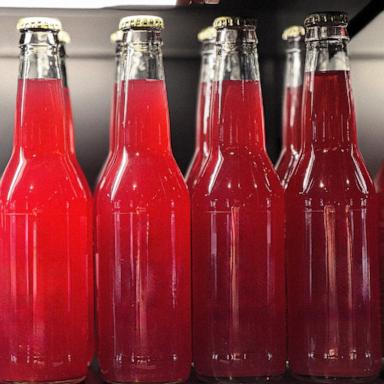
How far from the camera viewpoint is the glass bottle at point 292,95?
1.05m

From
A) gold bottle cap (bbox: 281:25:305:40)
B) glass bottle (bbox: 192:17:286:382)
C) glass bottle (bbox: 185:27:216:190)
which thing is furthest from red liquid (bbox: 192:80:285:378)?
gold bottle cap (bbox: 281:25:305:40)

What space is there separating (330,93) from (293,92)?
0.26 metres

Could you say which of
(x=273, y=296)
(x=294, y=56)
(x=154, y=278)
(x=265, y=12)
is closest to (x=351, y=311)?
(x=273, y=296)

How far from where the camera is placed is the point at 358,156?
2.73 feet

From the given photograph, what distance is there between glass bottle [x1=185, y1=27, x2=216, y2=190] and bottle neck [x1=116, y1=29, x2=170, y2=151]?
192 mm

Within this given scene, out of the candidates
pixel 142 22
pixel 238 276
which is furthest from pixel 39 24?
pixel 238 276

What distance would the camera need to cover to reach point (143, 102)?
82cm

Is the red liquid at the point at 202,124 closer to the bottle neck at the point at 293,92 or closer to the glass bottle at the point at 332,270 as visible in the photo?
the bottle neck at the point at 293,92

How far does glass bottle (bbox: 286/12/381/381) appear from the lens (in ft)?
2.59

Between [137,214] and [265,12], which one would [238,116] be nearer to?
[137,214]

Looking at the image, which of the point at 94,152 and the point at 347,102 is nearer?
the point at 347,102

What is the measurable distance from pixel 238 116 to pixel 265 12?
36 centimetres

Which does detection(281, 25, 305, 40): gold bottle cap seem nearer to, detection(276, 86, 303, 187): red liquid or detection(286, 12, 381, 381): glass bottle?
detection(276, 86, 303, 187): red liquid

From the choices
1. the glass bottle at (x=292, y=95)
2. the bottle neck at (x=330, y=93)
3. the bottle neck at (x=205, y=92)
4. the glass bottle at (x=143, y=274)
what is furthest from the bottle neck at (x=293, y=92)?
the glass bottle at (x=143, y=274)
